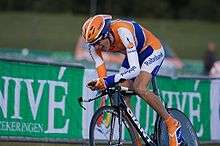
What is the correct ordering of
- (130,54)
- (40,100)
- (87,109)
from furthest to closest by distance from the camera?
(87,109), (40,100), (130,54)

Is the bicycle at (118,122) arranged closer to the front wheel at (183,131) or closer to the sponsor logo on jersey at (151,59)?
the front wheel at (183,131)

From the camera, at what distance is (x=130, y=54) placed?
802cm

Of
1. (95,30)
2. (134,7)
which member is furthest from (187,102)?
(134,7)

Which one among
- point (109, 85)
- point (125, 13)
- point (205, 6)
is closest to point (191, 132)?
point (109, 85)

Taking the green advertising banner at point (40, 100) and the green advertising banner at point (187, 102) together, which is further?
the green advertising banner at point (187, 102)

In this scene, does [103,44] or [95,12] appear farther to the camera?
[95,12]

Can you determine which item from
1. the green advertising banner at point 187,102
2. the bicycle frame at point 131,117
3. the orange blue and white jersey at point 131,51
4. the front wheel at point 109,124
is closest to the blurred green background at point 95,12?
the green advertising banner at point 187,102

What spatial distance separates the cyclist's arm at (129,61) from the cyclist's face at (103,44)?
0.16 meters

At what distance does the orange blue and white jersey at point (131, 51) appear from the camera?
314 inches

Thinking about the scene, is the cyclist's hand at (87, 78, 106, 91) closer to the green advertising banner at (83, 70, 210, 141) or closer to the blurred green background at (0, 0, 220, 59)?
the blurred green background at (0, 0, 220, 59)

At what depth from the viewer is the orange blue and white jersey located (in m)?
7.98

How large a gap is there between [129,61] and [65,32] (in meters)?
21.4

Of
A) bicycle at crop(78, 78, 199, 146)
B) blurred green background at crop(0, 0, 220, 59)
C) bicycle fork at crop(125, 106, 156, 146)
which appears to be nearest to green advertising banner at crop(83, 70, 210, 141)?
blurred green background at crop(0, 0, 220, 59)

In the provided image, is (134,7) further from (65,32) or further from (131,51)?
(131,51)
